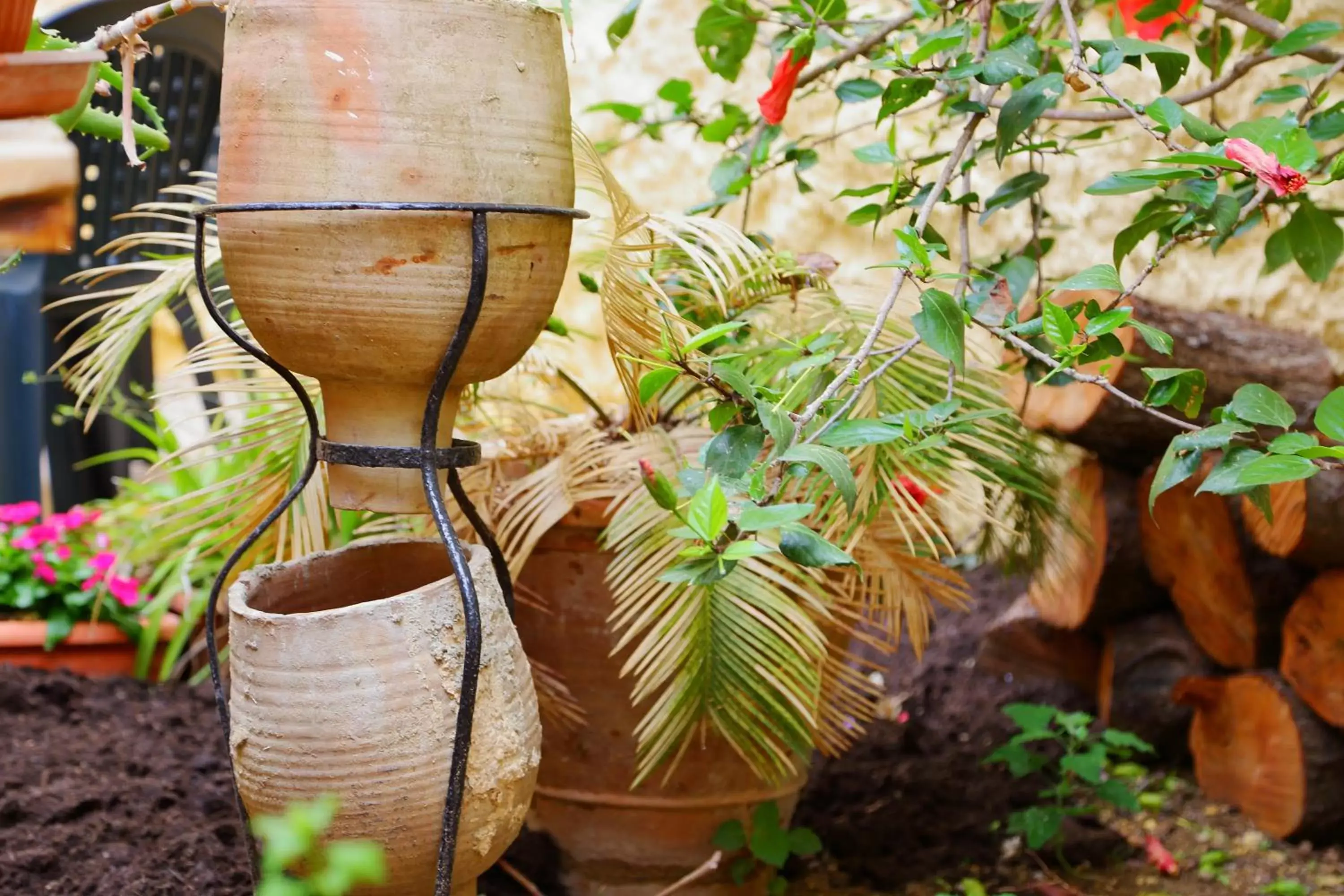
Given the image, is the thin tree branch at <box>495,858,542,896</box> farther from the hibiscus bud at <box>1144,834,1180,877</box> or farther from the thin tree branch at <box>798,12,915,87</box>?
the thin tree branch at <box>798,12,915,87</box>

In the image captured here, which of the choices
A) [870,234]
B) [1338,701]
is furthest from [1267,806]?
[870,234]

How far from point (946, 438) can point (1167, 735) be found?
1437 mm

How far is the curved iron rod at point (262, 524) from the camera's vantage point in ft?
3.87

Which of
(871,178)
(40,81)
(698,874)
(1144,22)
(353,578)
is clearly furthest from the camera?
(871,178)

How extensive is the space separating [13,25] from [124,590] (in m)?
1.97

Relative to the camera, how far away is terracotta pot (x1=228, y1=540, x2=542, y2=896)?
107 centimetres

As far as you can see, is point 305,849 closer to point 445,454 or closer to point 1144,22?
point 445,454

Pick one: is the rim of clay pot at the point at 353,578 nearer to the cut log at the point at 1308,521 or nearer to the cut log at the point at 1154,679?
the cut log at the point at 1308,521

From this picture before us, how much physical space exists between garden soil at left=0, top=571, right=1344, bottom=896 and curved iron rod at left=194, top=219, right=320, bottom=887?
33cm

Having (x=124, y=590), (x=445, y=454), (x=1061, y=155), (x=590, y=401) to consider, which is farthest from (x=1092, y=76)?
(x=124, y=590)

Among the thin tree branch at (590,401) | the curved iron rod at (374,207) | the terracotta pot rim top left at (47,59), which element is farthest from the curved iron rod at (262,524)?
the thin tree branch at (590,401)

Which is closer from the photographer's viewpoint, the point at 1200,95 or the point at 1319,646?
the point at 1200,95

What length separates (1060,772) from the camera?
2162mm

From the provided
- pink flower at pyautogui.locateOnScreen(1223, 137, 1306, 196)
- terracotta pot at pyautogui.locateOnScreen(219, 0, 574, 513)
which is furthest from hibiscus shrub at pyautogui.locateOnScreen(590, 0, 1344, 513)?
terracotta pot at pyautogui.locateOnScreen(219, 0, 574, 513)
